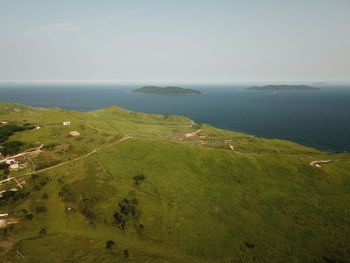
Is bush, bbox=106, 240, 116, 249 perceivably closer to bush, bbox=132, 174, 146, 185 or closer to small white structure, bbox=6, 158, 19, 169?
bush, bbox=132, 174, 146, 185

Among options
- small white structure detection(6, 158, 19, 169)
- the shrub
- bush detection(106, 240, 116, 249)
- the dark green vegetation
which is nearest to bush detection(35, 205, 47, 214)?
the dark green vegetation

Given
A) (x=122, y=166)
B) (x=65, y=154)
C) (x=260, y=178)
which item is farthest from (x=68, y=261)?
(x=260, y=178)

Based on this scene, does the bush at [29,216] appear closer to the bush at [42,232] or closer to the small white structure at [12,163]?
the bush at [42,232]

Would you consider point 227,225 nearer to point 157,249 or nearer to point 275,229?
point 275,229

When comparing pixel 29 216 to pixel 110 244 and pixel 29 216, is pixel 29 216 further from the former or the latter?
pixel 110 244

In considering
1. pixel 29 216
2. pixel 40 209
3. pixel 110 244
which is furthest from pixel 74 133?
pixel 110 244

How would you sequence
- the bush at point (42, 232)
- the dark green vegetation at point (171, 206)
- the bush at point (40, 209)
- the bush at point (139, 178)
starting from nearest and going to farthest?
1. the dark green vegetation at point (171, 206)
2. the bush at point (42, 232)
3. the bush at point (40, 209)
4. the bush at point (139, 178)

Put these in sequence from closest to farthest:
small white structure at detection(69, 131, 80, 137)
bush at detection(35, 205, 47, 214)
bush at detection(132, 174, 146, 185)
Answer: bush at detection(35, 205, 47, 214) → bush at detection(132, 174, 146, 185) → small white structure at detection(69, 131, 80, 137)

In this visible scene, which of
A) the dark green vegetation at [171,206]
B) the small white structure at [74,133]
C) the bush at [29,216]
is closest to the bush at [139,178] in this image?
the dark green vegetation at [171,206]
